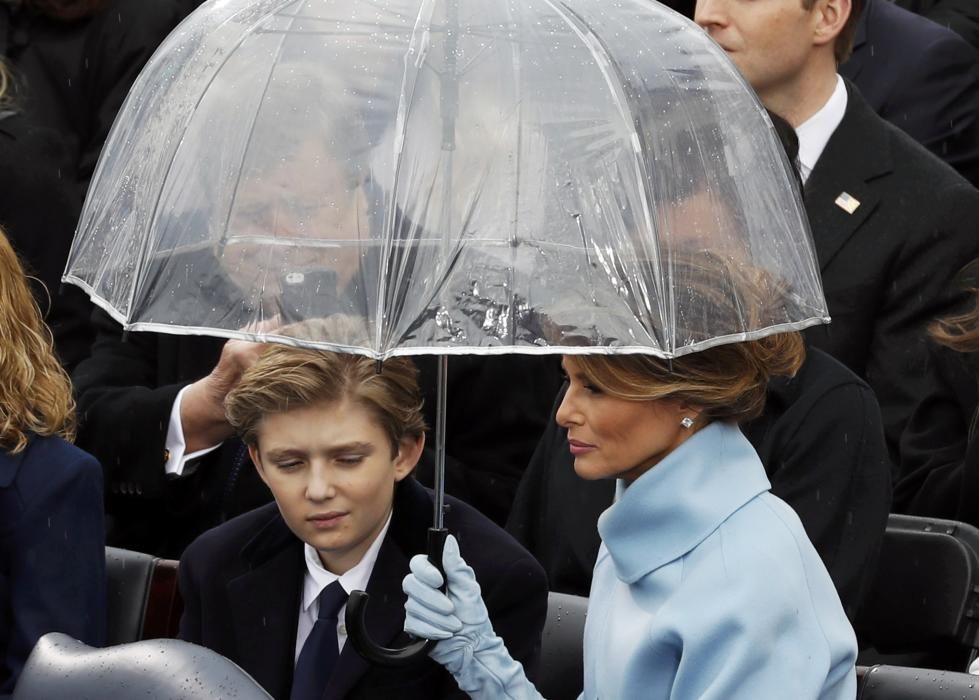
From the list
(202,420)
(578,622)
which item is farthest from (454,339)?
(202,420)

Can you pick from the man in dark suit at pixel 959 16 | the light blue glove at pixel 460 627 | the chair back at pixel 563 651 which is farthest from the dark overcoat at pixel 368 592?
the man in dark suit at pixel 959 16

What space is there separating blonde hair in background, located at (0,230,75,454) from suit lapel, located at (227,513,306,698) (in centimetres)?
61

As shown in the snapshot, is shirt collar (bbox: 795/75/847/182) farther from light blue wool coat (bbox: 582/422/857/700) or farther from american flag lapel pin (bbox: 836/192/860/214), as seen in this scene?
light blue wool coat (bbox: 582/422/857/700)

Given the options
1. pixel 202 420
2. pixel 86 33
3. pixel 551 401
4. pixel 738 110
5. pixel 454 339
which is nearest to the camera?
pixel 454 339

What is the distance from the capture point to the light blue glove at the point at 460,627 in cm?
289

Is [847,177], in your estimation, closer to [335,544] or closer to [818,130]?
[818,130]

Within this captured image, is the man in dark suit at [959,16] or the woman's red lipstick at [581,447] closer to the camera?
the woman's red lipstick at [581,447]

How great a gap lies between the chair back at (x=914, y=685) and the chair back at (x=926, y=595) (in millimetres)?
722

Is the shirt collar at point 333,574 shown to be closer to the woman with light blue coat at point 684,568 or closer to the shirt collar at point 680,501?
the woman with light blue coat at point 684,568

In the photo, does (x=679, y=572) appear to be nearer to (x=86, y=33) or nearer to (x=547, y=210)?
(x=547, y=210)

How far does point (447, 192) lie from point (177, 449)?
2271 mm

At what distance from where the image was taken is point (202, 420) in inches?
182

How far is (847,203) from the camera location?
192 inches

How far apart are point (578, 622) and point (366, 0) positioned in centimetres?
156
